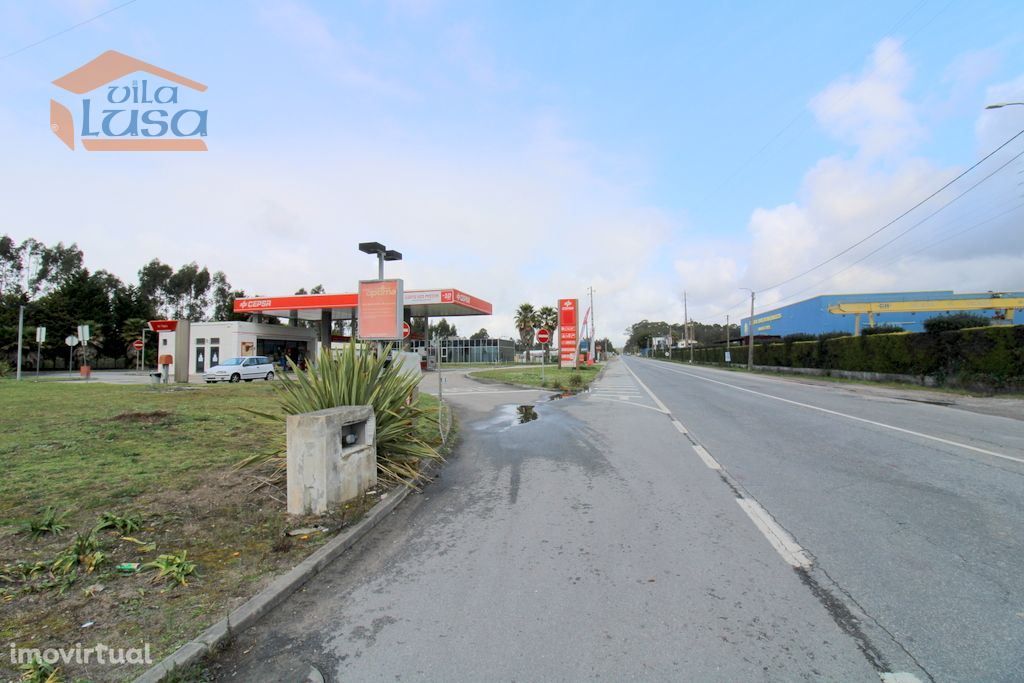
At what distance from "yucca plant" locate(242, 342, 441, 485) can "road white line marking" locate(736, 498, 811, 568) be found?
4.00 meters

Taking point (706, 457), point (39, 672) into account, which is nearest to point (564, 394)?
point (706, 457)

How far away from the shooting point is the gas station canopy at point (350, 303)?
122ft

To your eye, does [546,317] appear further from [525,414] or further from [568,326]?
[525,414]

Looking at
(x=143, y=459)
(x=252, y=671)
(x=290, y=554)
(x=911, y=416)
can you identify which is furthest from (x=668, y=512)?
(x=911, y=416)

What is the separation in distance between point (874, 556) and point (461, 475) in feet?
15.9

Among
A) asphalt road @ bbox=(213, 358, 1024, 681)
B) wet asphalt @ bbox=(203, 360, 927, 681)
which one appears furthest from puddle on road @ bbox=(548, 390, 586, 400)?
wet asphalt @ bbox=(203, 360, 927, 681)

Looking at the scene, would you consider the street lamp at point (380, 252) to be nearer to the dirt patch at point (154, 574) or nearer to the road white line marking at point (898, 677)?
the dirt patch at point (154, 574)

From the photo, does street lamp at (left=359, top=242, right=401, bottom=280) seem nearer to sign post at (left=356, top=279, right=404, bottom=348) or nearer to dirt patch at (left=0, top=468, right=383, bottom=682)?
→ sign post at (left=356, top=279, right=404, bottom=348)

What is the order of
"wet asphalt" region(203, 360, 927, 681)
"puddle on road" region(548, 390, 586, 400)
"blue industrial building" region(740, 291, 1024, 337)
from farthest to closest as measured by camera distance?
1. "blue industrial building" region(740, 291, 1024, 337)
2. "puddle on road" region(548, 390, 586, 400)
3. "wet asphalt" region(203, 360, 927, 681)

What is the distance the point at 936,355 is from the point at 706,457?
2129cm

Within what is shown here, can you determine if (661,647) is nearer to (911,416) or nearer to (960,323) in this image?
(911,416)

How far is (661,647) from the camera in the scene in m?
2.90

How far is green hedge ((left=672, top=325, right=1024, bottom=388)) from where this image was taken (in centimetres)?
1857

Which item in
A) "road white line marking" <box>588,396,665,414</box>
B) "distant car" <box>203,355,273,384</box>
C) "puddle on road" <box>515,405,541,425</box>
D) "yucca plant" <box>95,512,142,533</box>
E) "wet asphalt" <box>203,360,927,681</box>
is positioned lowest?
"wet asphalt" <box>203,360,927,681</box>
